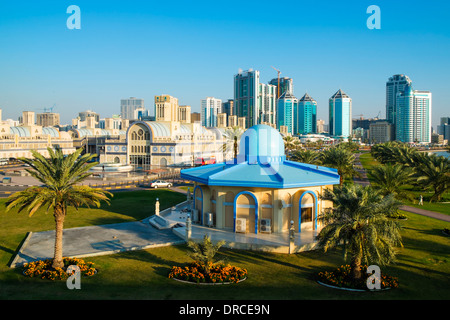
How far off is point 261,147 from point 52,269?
685 inches

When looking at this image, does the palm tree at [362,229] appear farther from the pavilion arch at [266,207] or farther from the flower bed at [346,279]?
the pavilion arch at [266,207]

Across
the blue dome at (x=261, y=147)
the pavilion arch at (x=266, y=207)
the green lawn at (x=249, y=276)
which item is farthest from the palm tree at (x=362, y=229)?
the blue dome at (x=261, y=147)

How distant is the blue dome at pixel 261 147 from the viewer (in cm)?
2925

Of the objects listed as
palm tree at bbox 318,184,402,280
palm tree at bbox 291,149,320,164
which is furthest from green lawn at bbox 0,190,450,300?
palm tree at bbox 291,149,320,164

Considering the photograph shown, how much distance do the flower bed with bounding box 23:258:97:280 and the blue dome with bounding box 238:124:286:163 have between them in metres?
15.1

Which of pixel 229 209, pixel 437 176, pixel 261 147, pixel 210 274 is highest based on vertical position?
pixel 261 147

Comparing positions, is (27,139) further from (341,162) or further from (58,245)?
(58,245)

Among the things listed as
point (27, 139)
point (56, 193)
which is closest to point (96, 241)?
point (56, 193)

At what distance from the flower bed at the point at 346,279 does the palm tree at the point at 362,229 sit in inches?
15.1

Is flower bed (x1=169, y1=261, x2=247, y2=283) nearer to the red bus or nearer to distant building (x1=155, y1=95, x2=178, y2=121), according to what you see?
the red bus

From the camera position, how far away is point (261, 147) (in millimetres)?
29281

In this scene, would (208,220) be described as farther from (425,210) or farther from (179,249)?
(425,210)

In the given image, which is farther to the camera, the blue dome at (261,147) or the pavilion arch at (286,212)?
the blue dome at (261,147)

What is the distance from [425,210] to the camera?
1336 inches
